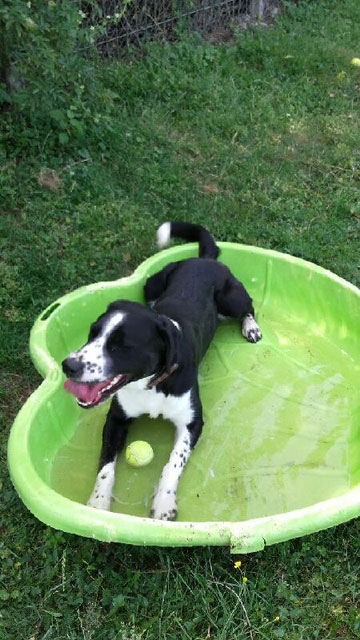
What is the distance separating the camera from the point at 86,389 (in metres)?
2.97

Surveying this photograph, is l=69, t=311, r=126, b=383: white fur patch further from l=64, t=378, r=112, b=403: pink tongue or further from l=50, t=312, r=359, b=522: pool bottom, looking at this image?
l=50, t=312, r=359, b=522: pool bottom

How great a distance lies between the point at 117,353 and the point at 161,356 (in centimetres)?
26

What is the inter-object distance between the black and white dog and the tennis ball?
0.07 m

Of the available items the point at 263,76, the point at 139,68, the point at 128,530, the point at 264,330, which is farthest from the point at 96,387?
the point at 263,76

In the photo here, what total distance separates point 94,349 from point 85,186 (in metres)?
2.63

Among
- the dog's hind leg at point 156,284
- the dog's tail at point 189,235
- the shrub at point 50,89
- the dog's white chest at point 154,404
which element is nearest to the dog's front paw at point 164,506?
the dog's white chest at point 154,404

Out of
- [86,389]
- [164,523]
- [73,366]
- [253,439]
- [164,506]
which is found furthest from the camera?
[253,439]

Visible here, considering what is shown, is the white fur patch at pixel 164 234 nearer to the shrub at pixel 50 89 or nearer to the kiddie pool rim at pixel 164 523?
the shrub at pixel 50 89

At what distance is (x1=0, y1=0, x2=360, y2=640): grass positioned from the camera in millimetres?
2814

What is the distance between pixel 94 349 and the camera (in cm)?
287

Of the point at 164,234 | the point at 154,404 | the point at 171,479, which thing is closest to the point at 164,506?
the point at 171,479

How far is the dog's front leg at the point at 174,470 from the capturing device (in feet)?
10.3

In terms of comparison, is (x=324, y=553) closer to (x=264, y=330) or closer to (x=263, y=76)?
(x=264, y=330)

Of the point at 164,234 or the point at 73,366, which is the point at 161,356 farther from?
the point at 164,234
